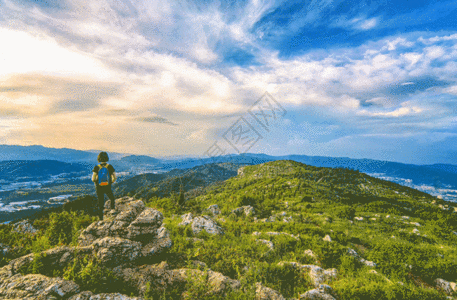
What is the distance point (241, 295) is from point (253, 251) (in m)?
4.97

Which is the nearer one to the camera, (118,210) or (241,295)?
(241,295)

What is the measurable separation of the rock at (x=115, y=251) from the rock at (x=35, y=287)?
1666mm

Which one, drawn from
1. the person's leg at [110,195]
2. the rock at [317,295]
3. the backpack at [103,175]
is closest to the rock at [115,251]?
the person's leg at [110,195]

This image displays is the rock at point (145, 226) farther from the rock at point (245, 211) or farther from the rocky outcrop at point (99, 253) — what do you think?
the rock at point (245, 211)

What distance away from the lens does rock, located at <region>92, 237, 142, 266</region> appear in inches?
322

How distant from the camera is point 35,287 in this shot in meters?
6.02

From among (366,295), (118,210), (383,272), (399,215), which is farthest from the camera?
(399,215)

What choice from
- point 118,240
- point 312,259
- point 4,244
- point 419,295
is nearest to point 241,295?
point 118,240

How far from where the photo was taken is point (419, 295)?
848 cm

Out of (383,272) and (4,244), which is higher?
(4,244)

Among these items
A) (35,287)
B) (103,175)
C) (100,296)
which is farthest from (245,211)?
(35,287)

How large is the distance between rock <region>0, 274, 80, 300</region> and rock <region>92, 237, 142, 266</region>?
5.47ft

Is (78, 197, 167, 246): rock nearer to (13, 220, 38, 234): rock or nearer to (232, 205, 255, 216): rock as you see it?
(13, 220, 38, 234): rock

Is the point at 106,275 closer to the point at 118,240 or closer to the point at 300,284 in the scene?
the point at 118,240
